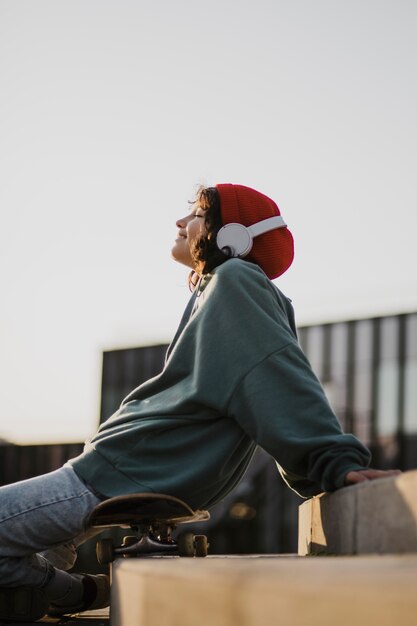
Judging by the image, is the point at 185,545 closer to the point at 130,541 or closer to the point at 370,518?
the point at 130,541

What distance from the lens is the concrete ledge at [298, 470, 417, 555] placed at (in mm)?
2088

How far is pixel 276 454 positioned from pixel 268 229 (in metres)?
0.94

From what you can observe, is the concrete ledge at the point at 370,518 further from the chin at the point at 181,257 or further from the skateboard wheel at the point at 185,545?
the chin at the point at 181,257

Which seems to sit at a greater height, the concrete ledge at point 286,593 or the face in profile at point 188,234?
the face in profile at point 188,234

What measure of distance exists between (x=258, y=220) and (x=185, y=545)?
1.16 m

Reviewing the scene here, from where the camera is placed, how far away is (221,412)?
2857mm

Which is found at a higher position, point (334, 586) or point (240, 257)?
point (240, 257)

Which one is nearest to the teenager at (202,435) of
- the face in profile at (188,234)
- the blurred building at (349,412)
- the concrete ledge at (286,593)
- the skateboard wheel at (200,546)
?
the skateboard wheel at (200,546)

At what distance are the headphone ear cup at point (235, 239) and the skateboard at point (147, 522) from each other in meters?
0.85

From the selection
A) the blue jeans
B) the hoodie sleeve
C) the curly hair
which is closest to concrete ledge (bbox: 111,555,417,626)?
the hoodie sleeve

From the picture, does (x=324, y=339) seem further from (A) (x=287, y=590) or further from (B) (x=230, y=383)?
(A) (x=287, y=590)

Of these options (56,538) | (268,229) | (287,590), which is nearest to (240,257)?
(268,229)

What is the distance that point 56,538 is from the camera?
2.91 metres

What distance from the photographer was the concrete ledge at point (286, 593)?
1.17 metres
